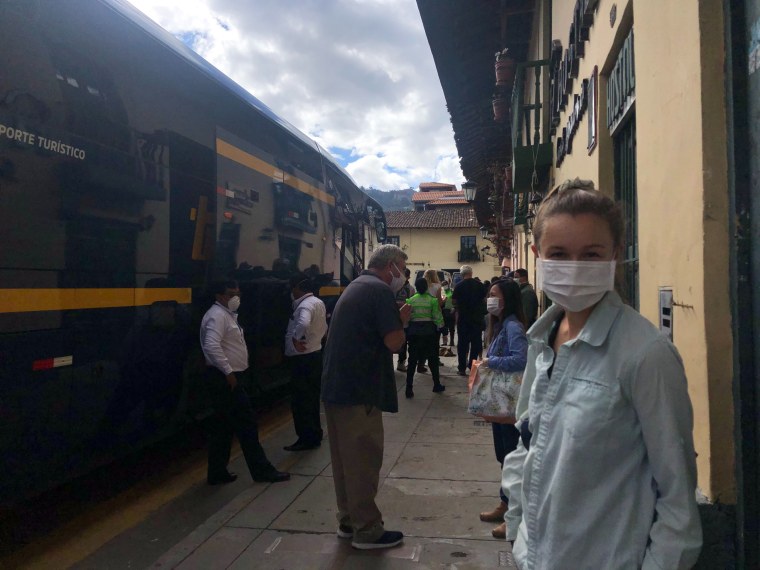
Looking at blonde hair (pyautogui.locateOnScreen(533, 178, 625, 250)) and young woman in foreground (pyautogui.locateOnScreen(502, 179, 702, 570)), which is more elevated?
blonde hair (pyautogui.locateOnScreen(533, 178, 625, 250))

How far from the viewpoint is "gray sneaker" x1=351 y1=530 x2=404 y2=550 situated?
3.65m

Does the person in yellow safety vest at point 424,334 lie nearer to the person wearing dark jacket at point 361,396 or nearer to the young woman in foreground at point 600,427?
the person wearing dark jacket at point 361,396

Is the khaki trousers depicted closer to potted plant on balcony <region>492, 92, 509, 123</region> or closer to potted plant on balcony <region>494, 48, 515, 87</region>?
potted plant on balcony <region>494, 48, 515, 87</region>

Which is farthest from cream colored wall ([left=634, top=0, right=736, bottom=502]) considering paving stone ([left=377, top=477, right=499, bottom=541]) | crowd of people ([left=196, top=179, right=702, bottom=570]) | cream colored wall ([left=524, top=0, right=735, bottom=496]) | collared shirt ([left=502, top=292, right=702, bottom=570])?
paving stone ([left=377, top=477, right=499, bottom=541])

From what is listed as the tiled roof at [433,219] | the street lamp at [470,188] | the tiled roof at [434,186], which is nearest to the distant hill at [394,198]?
the tiled roof at [434,186]

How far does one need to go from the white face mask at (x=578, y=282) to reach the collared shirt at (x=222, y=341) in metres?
3.70

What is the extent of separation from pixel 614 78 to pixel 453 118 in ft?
30.0

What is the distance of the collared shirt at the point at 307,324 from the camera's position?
19.4 ft

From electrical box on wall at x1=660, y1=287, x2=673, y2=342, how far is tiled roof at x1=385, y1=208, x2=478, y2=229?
4787 cm

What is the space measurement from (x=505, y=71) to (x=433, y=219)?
4325 centimetres

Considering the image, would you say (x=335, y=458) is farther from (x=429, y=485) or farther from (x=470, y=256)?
(x=470, y=256)

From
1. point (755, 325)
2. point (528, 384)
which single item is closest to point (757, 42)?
point (755, 325)

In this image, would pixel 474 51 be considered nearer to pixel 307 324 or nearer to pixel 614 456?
pixel 307 324

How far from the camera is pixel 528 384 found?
6.38ft
